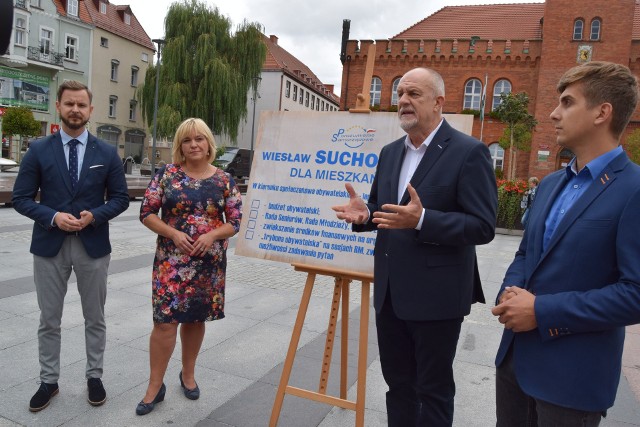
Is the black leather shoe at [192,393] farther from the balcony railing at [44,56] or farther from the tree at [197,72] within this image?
the balcony railing at [44,56]

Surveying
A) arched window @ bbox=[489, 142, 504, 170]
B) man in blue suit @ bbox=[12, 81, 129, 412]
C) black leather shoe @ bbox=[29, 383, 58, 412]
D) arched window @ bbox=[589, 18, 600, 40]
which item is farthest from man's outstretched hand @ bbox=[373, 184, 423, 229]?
arched window @ bbox=[589, 18, 600, 40]

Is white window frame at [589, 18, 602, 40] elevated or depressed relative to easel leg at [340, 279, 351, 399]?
elevated

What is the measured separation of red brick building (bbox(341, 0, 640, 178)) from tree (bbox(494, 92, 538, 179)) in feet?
7.25

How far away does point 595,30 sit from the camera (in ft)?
112

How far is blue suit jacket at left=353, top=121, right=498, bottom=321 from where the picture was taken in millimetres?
2268

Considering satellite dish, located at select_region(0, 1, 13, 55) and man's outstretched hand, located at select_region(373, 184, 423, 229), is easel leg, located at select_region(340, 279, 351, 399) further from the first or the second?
Answer: satellite dish, located at select_region(0, 1, 13, 55)

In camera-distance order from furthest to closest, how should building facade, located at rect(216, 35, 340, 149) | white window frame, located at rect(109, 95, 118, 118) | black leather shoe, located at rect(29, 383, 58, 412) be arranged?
building facade, located at rect(216, 35, 340, 149)
white window frame, located at rect(109, 95, 118, 118)
black leather shoe, located at rect(29, 383, 58, 412)

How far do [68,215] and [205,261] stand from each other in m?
0.87

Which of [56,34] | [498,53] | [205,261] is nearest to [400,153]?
[205,261]

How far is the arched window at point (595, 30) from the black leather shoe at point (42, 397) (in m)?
38.6

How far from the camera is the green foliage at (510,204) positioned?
15820mm

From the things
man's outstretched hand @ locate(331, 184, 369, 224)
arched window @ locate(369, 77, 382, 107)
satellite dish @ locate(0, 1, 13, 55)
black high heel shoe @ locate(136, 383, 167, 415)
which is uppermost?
arched window @ locate(369, 77, 382, 107)

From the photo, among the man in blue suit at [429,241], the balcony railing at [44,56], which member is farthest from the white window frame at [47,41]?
the man in blue suit at [429,241]

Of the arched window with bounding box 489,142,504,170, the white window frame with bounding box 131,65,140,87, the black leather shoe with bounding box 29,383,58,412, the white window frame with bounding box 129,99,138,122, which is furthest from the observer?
the white window frame with bounding box 131,65,140,87
